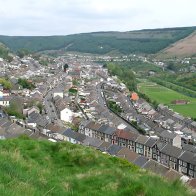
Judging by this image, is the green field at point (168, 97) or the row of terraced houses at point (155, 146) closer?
the row of terraced houses at point (155, 146)

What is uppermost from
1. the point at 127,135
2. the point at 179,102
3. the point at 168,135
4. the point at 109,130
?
the point at 127,135

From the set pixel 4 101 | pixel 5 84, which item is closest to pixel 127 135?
pixel 4 101

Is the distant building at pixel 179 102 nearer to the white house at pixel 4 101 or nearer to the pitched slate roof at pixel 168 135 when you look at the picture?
the white house at pixel 4 101

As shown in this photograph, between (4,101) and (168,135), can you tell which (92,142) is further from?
(4,101)

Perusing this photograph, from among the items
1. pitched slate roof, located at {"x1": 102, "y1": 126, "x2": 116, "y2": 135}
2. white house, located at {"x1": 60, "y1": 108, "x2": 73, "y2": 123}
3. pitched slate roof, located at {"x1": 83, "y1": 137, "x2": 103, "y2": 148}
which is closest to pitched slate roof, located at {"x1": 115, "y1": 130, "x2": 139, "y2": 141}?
pitched slate roof, located at {"x1": 102, "y1": 126, "x2": 116, "y2": 135}

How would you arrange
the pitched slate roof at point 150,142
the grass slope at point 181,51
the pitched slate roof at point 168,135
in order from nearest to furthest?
1. the pitched slate roof at point 150,142
2. the pitched slate roof at point 168,135
3. the grass slope at point 181,51

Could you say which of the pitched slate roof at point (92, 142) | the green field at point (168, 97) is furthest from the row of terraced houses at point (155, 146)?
the green field at point (168, 97)

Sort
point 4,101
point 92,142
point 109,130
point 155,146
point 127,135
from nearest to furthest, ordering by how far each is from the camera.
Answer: point 155,146 < point 92,142 < point 127,135 < point 109,130 < point 4,101
